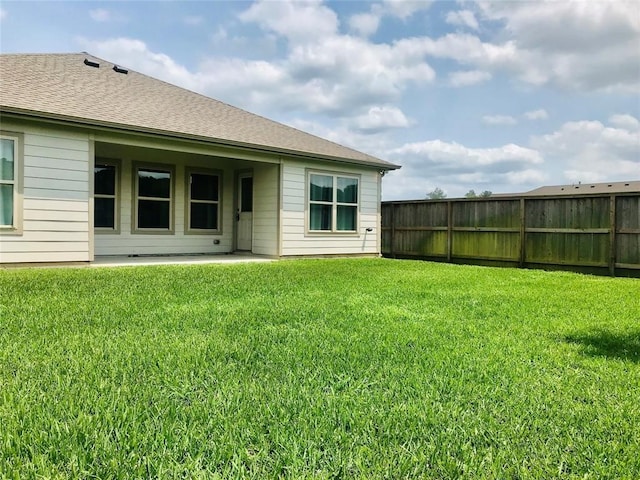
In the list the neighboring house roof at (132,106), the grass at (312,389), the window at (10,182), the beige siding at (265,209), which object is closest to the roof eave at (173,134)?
the neighboring house roof at (132,106)

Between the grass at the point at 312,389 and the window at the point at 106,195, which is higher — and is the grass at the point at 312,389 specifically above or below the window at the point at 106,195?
below

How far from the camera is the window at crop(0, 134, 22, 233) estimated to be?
7449 mm

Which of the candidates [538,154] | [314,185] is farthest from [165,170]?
[538,154]

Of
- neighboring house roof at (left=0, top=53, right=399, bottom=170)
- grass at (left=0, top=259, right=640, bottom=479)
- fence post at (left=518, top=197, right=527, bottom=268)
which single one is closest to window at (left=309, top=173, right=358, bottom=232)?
neighboring house roof at (left=0, top=53, right=399, bottom=170)

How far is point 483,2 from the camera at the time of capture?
1022cm

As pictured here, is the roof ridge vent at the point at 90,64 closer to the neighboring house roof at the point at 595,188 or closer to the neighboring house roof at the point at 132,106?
the neighboring house roof at the point at 132,106

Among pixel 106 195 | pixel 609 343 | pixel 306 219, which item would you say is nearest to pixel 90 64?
pixel 106 195

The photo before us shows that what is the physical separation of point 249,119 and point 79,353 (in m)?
10.8

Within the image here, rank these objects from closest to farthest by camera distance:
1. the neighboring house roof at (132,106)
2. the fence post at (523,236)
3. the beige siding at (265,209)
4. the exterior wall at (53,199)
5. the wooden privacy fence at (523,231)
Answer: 1. the exterior wall at (53,199)
2. the neighboring house roof at (132,106)
3. the wooden privacy fence at (523,231)
4. the fence post at (523,236)
5. the beige siding at (265,209)

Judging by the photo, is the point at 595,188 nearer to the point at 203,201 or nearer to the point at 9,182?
the point at 203,201

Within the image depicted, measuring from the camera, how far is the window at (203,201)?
11680mm

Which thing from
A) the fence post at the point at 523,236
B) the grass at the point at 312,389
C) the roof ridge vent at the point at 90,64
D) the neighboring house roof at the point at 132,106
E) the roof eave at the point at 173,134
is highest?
the roof ridge vent at the point at 90,64

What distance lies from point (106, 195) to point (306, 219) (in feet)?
15.8

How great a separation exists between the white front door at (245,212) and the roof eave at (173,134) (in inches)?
71.9
